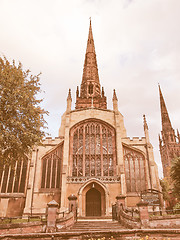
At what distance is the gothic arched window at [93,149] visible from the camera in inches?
978

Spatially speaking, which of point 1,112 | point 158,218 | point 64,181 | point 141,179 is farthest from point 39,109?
point 141,179

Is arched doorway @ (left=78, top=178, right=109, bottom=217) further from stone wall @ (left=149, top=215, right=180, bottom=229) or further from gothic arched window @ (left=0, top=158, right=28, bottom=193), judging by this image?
stone wall @ (left=149, top=215, right=180, bottom=229)

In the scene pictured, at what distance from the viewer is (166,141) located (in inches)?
3302

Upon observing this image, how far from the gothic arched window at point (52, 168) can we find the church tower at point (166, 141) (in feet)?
210

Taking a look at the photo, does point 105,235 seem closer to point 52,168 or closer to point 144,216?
point 144,216

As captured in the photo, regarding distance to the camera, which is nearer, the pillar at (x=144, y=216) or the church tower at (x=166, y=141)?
the pillar at (x=144, y=216)

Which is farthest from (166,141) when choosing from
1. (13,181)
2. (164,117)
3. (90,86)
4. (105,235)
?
(105,235)

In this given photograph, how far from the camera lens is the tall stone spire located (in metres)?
39.5

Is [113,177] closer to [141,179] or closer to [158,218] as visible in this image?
[141,179]

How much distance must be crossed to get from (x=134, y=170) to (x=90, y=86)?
21908mm

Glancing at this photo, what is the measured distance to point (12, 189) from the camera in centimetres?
2394

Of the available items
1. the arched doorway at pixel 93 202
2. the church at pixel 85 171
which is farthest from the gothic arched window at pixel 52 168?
the arched doorway at pixel 93 202

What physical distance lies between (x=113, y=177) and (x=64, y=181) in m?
5.60

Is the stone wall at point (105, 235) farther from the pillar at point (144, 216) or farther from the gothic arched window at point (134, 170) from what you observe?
the gothic arched window at point (134, 170)
